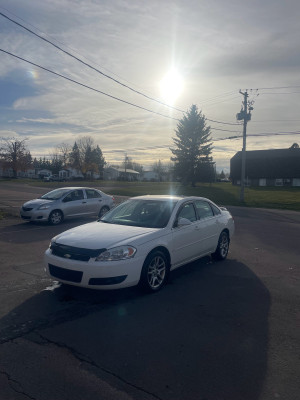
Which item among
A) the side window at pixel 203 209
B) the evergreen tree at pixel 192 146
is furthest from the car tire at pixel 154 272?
the evergreen tree at pixel 192 146

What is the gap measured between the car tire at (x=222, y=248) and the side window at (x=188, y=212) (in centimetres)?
121

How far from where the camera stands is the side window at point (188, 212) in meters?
6.60

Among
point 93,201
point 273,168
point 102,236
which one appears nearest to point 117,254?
point 102,236

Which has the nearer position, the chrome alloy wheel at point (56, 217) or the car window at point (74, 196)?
the chrome alloy wheel at point (56, 217)

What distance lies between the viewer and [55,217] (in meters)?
13.1

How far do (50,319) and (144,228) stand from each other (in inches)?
84.5

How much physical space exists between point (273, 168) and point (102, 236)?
2741 inches

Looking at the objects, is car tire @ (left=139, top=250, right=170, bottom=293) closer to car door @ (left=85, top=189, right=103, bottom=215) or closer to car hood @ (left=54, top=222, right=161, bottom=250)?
car hood @ (left=54, top=222, right=161, bottom=250)

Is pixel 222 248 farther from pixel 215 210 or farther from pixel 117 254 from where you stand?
pixel 117 254

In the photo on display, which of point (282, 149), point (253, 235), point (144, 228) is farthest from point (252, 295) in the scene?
point (282, 149)

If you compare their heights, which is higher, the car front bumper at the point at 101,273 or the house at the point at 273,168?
the house at the point at 273,168

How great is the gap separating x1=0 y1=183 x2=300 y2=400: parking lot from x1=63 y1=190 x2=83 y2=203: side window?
23.1ft

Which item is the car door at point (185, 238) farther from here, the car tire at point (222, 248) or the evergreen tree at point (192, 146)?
the evergreen tree at point (192, 146)

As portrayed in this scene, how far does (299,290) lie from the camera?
5859 mm
